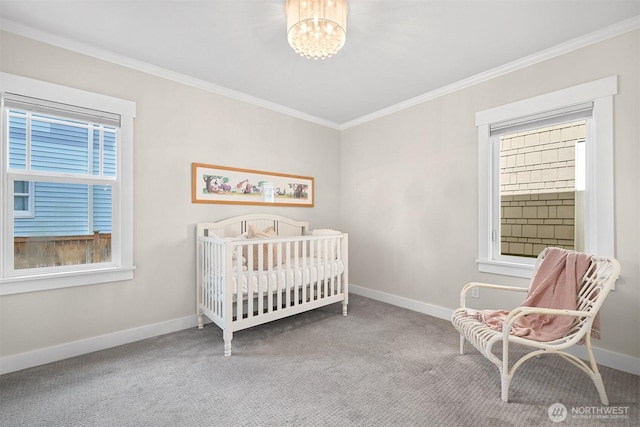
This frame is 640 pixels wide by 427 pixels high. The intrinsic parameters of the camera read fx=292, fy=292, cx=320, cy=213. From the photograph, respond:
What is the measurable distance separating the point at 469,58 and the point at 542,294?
1905 millimetres

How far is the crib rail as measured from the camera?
2324mm

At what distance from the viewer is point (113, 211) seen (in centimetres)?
241

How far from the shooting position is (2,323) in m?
1.96

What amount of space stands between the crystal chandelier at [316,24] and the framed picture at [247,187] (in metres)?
1.62

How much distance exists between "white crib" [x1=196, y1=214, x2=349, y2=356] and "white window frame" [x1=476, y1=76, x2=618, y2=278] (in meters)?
Answer: 1.40

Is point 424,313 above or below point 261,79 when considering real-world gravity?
below

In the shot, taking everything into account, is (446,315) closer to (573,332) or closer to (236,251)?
(573,332)

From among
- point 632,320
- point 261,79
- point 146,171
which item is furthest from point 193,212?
point 632,320

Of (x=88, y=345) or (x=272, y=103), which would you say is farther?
(x=272, y=103)

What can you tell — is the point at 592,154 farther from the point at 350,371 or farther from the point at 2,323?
the point at 2,323

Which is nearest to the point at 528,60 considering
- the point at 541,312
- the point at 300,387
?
the point at 541,312

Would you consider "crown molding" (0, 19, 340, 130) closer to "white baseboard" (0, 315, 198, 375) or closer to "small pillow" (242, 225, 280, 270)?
"small pillow" (242, 225, 280, 270)

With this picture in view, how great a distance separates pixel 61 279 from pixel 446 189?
3389 millimetres

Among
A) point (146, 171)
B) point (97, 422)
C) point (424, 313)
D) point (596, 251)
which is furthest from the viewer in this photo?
point (424, 313)
